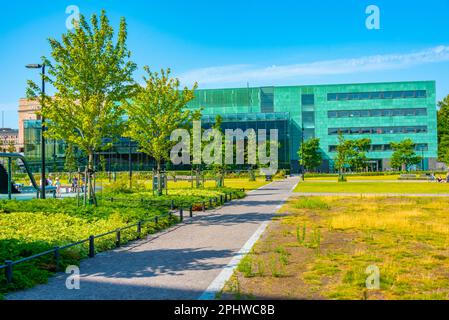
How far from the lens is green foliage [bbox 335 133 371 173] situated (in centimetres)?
6681

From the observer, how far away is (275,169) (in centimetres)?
7938

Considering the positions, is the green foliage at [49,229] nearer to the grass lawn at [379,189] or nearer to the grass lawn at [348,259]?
the grass lawn at [348,259]

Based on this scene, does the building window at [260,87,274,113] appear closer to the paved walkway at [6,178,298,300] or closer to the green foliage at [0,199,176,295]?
the green foliage at [0,199,176,295]

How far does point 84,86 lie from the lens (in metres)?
21.8

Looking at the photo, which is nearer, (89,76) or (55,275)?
(55,275)

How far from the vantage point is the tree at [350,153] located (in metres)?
66.8

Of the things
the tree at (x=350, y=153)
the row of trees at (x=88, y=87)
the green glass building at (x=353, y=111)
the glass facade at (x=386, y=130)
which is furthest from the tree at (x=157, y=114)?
the glass facade at (x=386, y=130)

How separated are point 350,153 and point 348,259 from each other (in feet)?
202

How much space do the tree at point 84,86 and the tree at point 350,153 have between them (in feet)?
148

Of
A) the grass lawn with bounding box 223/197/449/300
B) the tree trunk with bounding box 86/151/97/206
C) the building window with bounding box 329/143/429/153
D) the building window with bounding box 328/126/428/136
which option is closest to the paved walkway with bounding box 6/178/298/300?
the grass lawn with bounding box 223/197/449/300

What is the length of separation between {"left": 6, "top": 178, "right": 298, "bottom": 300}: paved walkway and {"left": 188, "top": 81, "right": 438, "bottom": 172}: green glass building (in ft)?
264

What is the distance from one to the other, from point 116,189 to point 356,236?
73.3ft
